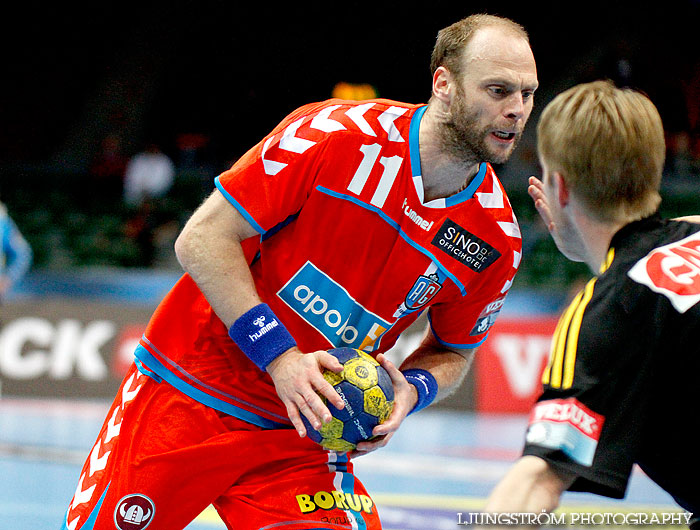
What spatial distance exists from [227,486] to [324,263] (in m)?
0.92

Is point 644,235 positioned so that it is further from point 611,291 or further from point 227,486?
point 227,486

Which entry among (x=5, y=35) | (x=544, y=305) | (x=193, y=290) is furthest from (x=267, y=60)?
(x=193, y=290)

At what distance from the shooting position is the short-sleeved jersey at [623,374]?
2160mm

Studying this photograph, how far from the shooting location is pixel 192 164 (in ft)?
59.4

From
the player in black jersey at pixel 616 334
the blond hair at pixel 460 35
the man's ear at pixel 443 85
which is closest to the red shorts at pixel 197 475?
the player in black jersey at pixel 616 334

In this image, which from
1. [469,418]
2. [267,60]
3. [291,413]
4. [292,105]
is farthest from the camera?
[267,60]

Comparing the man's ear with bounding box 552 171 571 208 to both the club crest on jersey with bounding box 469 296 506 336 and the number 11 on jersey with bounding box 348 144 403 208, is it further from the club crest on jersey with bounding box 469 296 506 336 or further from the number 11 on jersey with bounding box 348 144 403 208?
the club crest on jersey with bounding box 469 296 506 336

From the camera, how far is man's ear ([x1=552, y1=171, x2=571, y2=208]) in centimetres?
239

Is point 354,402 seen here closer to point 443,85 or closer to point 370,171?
point 370,171

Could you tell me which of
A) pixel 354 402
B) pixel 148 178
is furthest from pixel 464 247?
pixel 148 178

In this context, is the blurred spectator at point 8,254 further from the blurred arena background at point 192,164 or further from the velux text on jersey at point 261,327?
the velux text on jersey at point 261,327

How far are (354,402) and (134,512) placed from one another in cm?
93

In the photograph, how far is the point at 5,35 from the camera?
2125cm

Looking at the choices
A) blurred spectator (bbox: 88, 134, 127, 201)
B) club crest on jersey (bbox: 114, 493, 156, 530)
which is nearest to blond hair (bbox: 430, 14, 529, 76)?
club crest on jersey (bbox: 114, 493, 156, 530)
